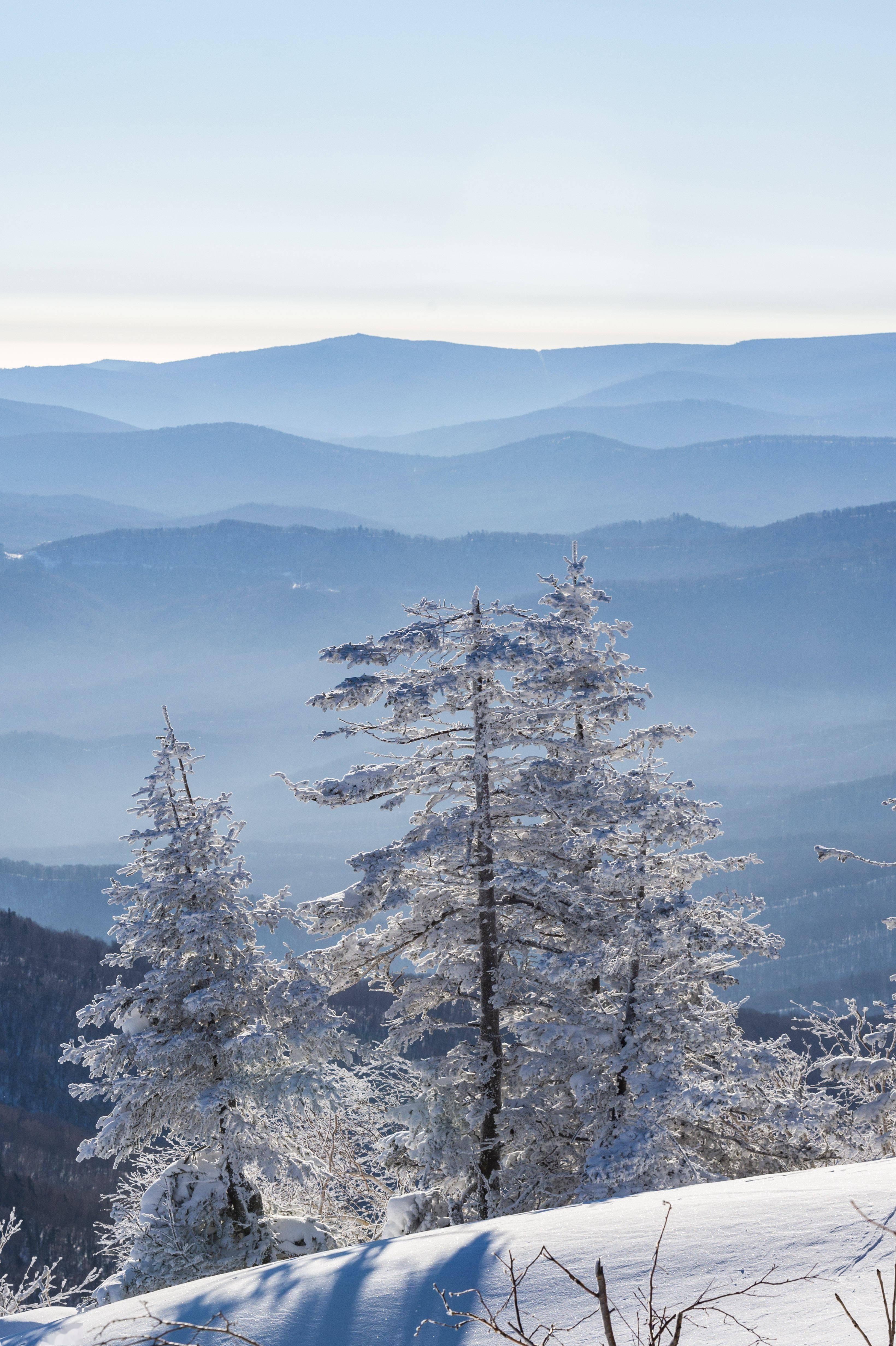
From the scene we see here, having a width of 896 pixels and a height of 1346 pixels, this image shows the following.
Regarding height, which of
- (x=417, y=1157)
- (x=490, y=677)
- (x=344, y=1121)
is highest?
(x=490, y=677)

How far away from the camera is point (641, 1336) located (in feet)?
14.0

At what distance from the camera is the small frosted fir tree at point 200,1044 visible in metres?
12.8

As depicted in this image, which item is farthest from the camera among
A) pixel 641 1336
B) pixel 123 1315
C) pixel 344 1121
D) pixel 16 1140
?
pixel 16 1140

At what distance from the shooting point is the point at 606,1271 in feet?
17.9

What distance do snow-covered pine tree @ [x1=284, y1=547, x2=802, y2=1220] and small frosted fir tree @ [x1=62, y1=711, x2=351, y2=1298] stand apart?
1.13 meters

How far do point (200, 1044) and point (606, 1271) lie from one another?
894 cm

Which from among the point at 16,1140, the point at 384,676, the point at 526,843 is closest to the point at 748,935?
the point at 526,843

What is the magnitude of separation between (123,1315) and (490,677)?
7.58m

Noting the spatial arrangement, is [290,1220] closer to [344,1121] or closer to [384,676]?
[344,1121]

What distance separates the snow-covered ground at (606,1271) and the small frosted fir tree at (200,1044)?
5.16 metres

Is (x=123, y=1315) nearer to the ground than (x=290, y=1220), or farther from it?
farther from it

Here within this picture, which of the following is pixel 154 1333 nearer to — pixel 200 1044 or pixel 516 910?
pixel 200 1044

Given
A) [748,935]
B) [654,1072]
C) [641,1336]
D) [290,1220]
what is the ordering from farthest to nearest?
[290,1220]
[748,935]
[654,1072]
[641,1336]

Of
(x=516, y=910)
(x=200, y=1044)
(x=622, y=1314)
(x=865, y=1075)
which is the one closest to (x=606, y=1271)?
(x=622, y=1314)
